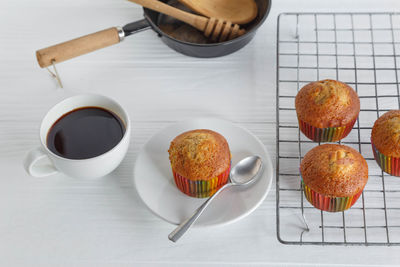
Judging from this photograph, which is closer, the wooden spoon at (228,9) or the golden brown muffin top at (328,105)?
the golden brown muffin top at (328,105)

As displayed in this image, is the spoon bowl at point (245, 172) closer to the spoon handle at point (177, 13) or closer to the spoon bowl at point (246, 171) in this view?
the spoon bowl at point (246, 171)

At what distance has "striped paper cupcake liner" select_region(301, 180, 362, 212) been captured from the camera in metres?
1.08

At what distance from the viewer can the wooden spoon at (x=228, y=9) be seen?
1380mm

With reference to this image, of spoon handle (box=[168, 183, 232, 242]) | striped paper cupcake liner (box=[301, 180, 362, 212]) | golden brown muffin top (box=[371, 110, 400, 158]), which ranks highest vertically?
golden brown muffin top (box=[371, 110, 400, 158])

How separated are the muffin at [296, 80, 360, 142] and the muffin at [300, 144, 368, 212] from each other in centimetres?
9

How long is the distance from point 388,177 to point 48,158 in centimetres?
84

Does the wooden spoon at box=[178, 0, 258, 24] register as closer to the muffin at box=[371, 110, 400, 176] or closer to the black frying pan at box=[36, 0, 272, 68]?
the black frying pan at box=[36, 0, 272, 68]

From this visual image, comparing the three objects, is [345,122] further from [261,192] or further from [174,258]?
[174,258]

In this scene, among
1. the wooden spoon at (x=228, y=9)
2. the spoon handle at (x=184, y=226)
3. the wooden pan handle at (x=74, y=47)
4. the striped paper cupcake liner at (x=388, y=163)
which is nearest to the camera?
the spoon handle at (x=184, y=226)

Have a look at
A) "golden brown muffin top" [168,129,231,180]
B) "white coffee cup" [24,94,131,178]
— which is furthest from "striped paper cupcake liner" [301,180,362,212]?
"white coffee cup" [24,94,131,178]

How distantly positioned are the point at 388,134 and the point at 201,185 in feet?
1.53

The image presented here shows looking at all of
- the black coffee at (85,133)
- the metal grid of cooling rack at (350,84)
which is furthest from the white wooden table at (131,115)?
the black coffee at (85,133)

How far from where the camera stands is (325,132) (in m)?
1.21

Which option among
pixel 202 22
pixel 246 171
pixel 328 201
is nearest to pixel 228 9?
pixel 202 22
